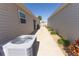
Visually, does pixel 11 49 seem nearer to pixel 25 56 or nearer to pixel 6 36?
pixel 25 56

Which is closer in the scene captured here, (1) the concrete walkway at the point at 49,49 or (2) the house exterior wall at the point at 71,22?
(1) the concrete walkway at the point at 49,49

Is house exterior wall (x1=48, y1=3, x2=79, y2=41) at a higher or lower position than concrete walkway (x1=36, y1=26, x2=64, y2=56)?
higher

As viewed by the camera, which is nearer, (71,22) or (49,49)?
(49,49)

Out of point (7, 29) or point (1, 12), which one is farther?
point (7, 29)

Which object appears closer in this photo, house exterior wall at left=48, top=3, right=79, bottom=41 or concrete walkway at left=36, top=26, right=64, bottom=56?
concrete walkway at left=36, top=26, right=64, bottom=56

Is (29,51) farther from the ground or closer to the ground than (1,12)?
closer to the ground

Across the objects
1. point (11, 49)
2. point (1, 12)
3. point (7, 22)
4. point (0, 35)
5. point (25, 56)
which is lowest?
point (25, 56)

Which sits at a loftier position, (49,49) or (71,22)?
(71,22)

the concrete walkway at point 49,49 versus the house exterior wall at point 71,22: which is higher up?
the house exterior wall at point 71,22

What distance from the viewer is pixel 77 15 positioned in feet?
17.4

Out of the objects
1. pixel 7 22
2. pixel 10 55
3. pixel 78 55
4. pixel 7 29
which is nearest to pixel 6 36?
pixel 7 29

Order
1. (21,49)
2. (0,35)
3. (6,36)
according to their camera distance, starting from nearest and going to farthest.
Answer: (21,49), (0,35), (6,36)

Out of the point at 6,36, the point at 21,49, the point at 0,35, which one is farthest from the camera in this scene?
the point at 6,36

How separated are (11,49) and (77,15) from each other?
3590 millimetres
